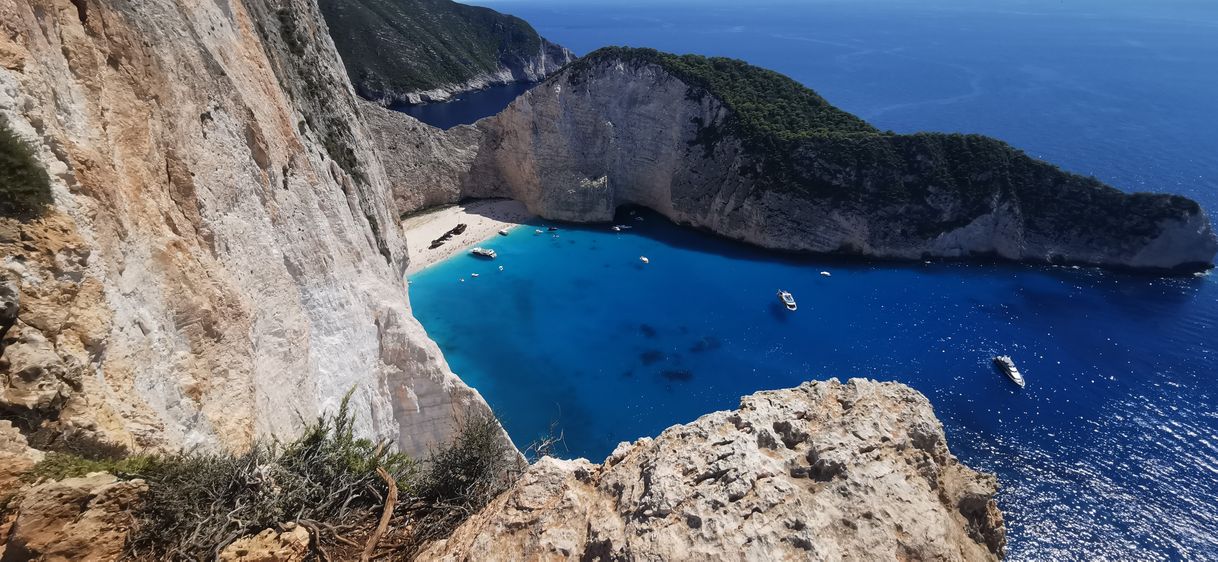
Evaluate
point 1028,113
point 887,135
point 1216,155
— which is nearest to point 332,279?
point 887,135

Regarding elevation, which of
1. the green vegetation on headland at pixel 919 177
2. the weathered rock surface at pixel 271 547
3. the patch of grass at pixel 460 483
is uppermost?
the weathered rock surface at pixel 271 547

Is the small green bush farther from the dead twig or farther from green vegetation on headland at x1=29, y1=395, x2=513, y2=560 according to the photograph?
the dead twig

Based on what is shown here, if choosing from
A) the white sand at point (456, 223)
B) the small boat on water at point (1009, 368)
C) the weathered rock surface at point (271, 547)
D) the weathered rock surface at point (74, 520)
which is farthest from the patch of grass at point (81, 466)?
the small boat on water at point (1009, 368)

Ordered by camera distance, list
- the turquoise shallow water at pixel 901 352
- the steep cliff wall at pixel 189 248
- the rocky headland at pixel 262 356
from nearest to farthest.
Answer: the rocky headland at pixel 262 356 → the steep cliff wall at pixel 189 248 → the turquoise shallow water at pixel 901 352

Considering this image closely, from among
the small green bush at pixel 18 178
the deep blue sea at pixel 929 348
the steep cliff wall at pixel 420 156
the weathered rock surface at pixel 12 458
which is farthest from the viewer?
the steep cliff wall at pixel 420 156

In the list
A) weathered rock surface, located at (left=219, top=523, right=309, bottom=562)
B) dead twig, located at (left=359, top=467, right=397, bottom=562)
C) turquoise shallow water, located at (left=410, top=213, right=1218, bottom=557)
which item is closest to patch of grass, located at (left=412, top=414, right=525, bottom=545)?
dead twig, located at (left=359, top=467, right=397, bottom=562)

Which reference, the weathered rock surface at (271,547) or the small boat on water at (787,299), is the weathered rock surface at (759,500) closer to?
the weathered rock surface at (271,547)

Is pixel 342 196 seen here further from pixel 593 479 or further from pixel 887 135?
pixel 887 135
